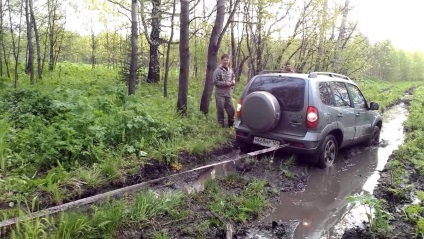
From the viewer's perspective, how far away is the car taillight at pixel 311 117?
540 centimetres

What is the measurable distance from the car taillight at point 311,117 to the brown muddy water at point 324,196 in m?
0.92

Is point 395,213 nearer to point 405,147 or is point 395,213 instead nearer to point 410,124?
point 405,147

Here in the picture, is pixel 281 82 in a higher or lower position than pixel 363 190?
higher

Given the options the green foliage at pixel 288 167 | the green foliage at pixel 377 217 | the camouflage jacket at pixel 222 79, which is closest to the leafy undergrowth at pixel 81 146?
the camouflage jacket at pixel 222 79

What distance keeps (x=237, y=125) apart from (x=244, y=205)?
2377mm

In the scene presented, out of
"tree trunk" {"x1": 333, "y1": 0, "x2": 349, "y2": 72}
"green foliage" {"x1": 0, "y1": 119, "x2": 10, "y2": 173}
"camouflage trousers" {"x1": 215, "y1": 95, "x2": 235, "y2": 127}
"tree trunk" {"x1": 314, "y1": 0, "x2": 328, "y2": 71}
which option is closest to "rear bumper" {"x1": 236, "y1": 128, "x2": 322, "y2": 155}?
"camouflage trousers" {"x1": 215, "y1": 95, "x2": 235, "y2": 127}

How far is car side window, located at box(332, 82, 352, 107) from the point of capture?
6162 millimetres

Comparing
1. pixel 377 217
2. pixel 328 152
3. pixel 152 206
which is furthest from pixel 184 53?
pixel 377 217

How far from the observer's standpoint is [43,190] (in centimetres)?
382

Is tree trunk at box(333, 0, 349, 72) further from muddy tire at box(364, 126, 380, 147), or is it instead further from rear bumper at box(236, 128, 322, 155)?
rear bumper at box(236, 128, 322, 155)

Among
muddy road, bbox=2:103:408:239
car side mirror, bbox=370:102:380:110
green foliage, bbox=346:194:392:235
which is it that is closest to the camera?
green foliage, bbox=346:194:392:235

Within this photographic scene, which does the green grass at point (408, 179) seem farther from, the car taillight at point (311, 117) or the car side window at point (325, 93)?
the car side window at point (325, 93)

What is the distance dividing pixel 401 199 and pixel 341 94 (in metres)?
2.45

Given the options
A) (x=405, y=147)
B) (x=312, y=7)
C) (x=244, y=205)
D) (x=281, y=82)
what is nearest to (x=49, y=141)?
(x=244, y=205)
